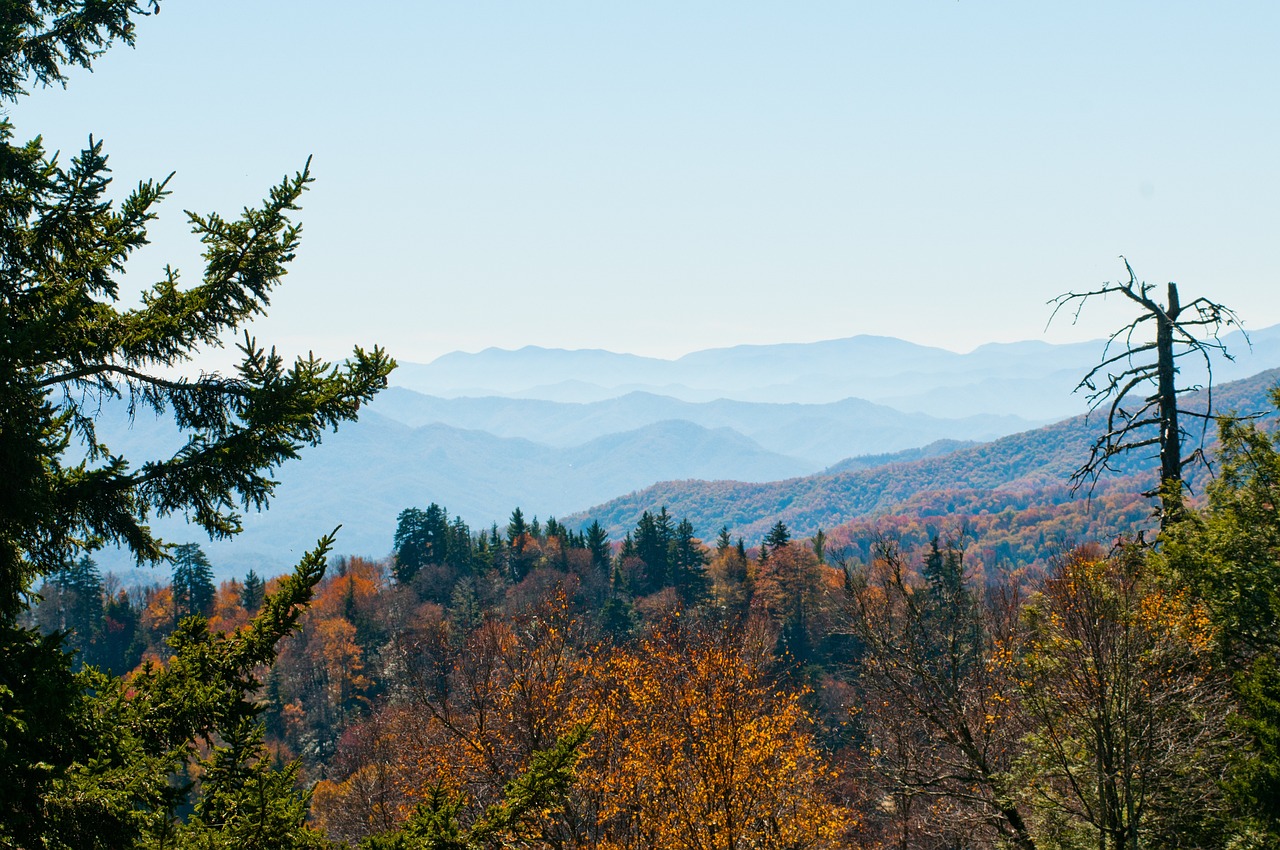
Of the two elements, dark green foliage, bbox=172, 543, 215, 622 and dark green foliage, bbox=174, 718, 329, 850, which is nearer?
dark green foliage, bbox=174, 718, 329, 850

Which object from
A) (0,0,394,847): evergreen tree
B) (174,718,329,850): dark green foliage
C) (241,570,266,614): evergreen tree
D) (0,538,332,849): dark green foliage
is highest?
(0,0,394,847): evergreen tree

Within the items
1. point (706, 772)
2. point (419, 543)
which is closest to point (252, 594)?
point (419, 543)

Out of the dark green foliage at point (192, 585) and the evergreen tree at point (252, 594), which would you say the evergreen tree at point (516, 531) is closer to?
the evergreen tree at point (252, 594)

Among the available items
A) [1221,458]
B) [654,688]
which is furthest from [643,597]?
[1221,458]

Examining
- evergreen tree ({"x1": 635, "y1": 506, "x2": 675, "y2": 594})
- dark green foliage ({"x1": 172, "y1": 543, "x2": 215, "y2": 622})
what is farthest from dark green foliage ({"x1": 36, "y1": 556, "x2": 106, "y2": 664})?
evergreen tree ({"x1": 635, "y1": 506, "x2": 675, "y2": 594})

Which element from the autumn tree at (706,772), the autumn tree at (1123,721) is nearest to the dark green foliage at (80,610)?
the autumn tree at (706,772)

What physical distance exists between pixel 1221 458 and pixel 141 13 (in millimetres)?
18445

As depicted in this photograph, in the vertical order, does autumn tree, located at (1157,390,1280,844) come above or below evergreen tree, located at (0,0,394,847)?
below

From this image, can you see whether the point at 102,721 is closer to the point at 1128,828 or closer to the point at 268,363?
the point at 268,363

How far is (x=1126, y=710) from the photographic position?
35.9ft

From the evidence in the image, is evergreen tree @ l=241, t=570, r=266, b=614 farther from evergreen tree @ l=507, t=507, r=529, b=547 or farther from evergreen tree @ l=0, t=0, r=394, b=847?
evergreen tree @ l=0, t=0, r=394, b=847

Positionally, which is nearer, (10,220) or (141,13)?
(10,220)

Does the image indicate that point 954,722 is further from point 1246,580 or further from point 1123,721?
point 1246,580

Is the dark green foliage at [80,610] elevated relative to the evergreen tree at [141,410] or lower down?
lower down
